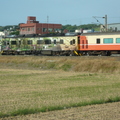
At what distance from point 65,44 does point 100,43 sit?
21.5ft

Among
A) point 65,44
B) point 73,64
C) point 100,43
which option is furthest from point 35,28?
point 73,64

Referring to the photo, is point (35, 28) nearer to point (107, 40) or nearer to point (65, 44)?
point (65, 44)

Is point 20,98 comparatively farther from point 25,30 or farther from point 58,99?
point 25,30

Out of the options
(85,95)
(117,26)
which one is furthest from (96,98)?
(117,26)

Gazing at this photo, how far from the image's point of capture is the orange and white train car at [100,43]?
153ft

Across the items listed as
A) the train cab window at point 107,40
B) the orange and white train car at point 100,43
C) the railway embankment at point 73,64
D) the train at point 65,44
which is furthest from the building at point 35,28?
the train cab window at point 107,40

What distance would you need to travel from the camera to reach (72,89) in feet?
63.8

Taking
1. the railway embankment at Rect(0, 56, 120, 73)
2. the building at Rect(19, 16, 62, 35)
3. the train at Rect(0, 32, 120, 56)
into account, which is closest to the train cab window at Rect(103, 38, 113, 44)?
the train at Rect(0, 32, 120, 56)

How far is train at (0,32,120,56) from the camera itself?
4738 centimetres

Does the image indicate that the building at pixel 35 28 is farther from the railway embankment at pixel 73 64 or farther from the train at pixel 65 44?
the railway embankment at pixel 73 64

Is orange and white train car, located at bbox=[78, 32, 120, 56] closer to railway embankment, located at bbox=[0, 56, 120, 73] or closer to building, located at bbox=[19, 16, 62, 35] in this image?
railway embankment, located at bbox=[0, 56, 120, 73]

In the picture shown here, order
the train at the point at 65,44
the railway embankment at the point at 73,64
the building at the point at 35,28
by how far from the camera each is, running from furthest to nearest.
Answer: the building at the point at 35,28
the train at the point at 65,44
the railway embankment at the point at 73,64

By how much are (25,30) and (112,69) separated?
10757 cm

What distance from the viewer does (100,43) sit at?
1897 inches
